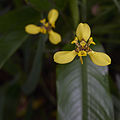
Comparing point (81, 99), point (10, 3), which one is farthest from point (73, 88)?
point (10, 3)

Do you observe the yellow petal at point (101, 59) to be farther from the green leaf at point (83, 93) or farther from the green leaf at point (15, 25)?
the green leaf at point (15, 25)

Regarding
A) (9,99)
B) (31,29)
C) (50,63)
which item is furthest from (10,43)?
(9,99)

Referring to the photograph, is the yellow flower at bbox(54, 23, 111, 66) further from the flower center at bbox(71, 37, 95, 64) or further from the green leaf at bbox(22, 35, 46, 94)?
the green leaf at bbox(22, 35, 46, 94)

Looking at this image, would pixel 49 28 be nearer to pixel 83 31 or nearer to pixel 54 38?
pixel 54 38

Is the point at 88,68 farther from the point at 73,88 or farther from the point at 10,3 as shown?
the point at 10,3

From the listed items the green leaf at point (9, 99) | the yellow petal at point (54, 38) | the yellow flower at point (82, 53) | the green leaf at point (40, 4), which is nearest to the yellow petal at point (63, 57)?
the yellow flower at point (82, 53)

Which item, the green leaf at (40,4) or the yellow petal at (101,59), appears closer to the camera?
the yellow petal at (101,59)

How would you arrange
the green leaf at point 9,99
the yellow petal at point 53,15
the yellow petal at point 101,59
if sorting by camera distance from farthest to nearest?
1. the green leaf at point 9,99
2. the yellow petal at point 53,15
3. the yellow petal at point 101,59
